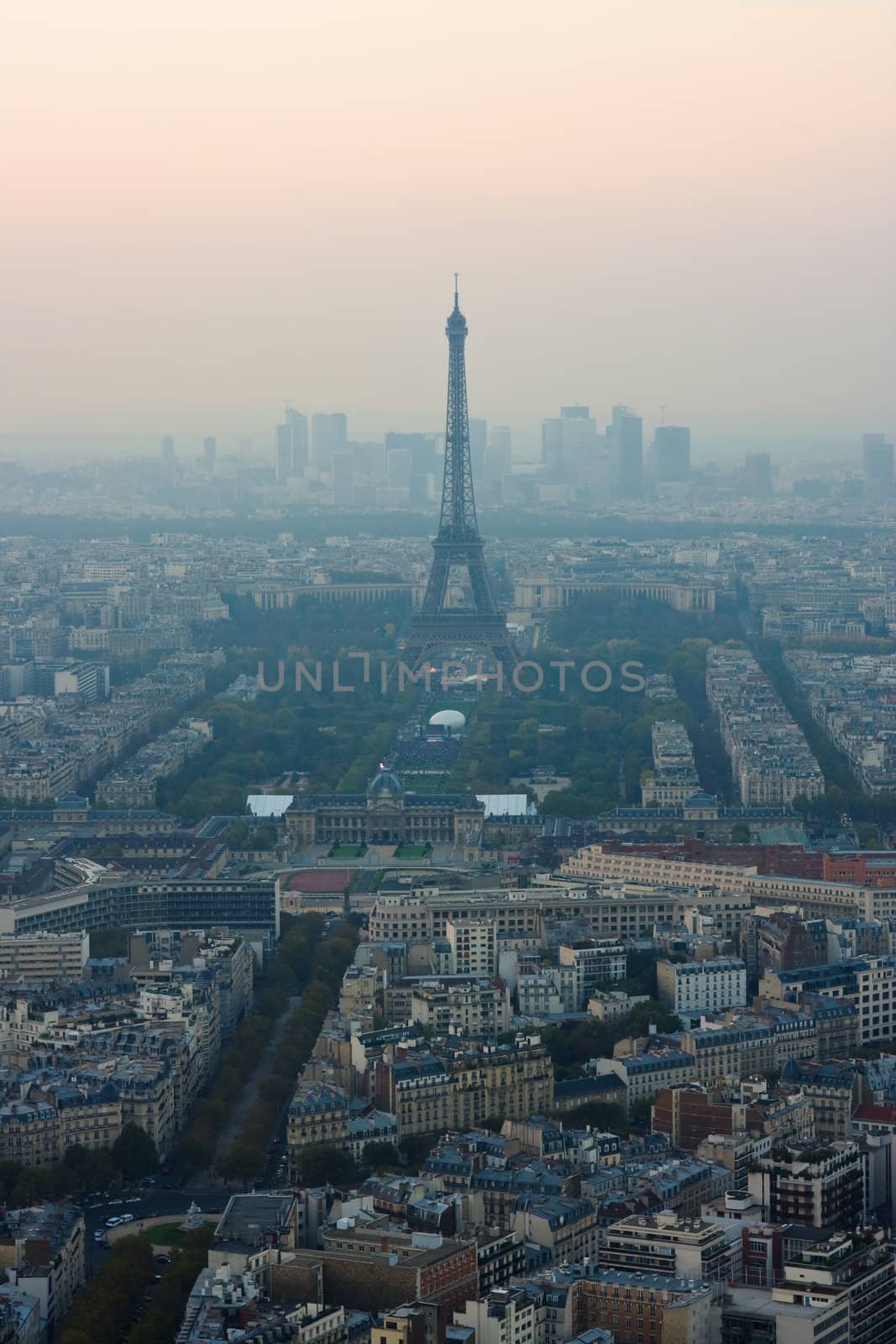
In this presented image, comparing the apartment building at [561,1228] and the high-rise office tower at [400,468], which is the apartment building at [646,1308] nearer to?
the apartment building at [561,1228]

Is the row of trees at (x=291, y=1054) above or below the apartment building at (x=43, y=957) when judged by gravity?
below

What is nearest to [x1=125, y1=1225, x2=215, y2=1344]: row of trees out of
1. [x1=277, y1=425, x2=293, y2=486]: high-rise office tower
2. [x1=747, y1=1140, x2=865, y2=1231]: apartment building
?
[x1=747, y1=1140, x2=865, y2=1231]: apartment building

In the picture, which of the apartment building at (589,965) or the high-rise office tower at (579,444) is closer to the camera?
the apartment building at (589,965)

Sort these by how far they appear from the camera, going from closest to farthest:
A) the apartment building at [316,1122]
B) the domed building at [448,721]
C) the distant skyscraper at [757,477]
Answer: the apartment building at [316,1122] → the domed building at [448,721] → the distant skyscraper at [757,477]

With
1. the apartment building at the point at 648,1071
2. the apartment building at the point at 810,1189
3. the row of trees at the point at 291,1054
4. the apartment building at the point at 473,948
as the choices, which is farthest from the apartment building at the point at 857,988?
the apartment building at the point at 810,1189

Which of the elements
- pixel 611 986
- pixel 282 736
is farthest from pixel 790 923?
pixel 282 736
